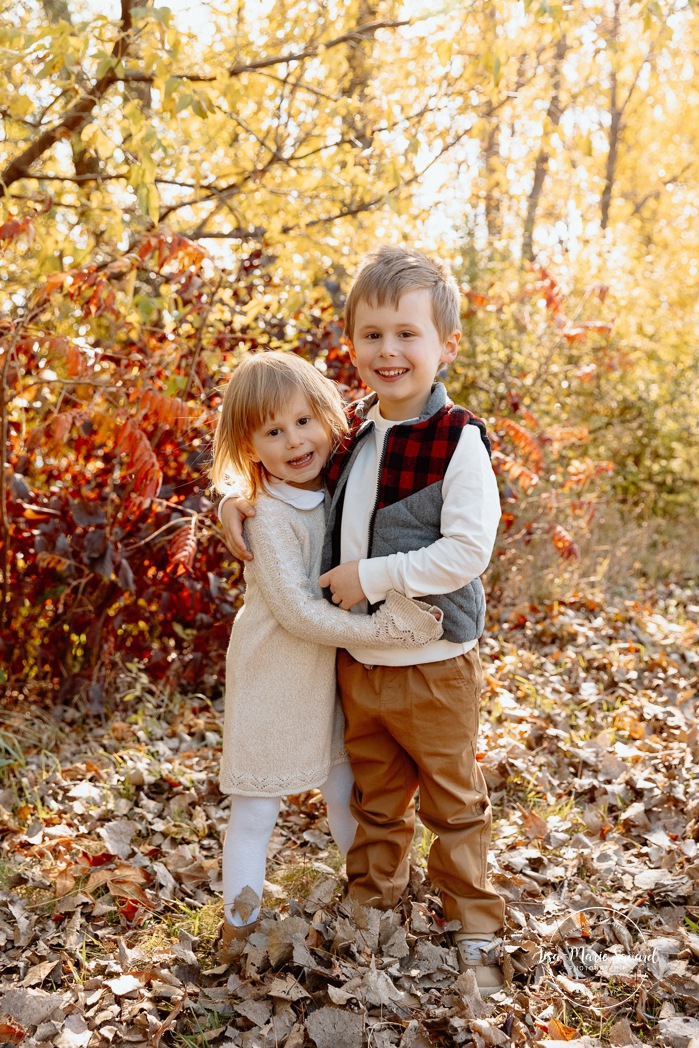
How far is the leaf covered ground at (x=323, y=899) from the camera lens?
6.74 feet

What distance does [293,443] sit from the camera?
7.30 feet

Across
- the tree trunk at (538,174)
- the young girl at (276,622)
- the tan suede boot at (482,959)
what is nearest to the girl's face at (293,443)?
the young girl at (276,622)

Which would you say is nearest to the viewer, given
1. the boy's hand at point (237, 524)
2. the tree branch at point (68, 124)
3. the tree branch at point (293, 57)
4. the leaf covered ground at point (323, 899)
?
the leaf covered ground at point (323, 899)

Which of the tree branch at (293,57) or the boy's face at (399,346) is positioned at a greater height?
the tree branch at (293,57)

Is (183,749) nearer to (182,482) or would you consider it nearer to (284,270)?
(182,482)

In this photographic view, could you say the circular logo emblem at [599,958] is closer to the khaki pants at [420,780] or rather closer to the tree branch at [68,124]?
the khaki pants at [420,780]

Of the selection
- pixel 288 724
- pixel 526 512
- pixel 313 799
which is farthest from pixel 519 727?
pixel 526 512

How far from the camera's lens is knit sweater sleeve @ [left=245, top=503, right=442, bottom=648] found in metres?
2.11

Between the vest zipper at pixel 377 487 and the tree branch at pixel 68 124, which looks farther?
the tree branch at pixel 68 124

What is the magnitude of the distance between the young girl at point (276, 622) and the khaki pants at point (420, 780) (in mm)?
123

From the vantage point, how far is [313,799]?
325 cm

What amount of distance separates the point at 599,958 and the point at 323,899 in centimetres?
76

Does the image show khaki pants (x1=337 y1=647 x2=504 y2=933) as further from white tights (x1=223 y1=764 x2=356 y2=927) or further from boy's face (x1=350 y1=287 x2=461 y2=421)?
boy's face (x1=350 y1=287 x2=461 y2=421)

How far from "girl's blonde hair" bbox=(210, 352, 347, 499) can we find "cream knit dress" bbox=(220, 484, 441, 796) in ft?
0.41
